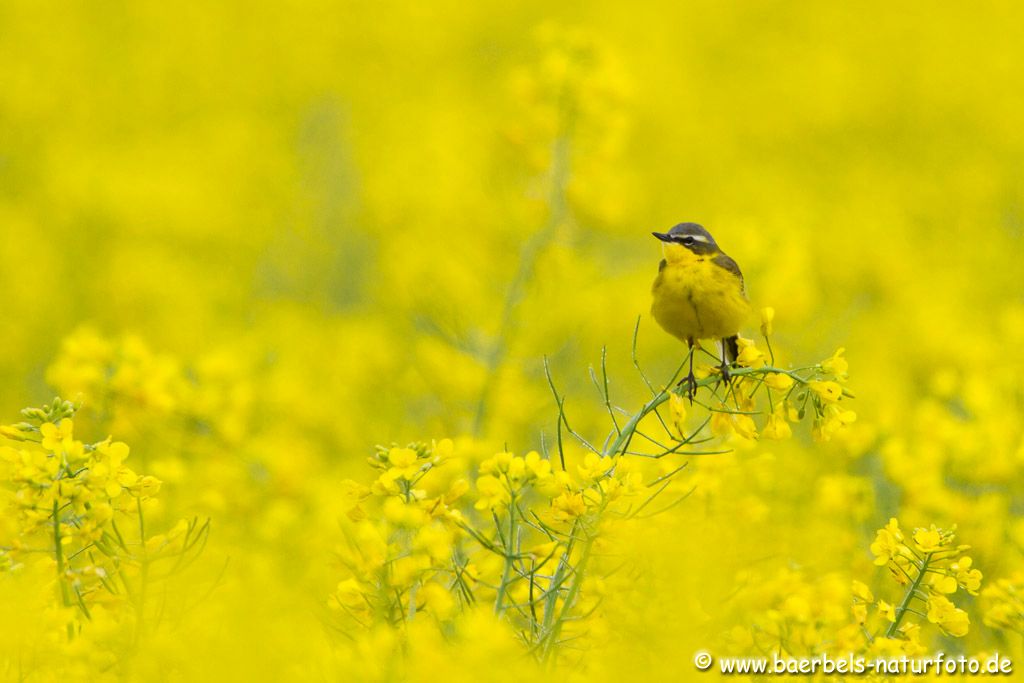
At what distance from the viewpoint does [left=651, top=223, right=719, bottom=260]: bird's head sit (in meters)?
3.71

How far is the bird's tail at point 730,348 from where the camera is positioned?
142 inches

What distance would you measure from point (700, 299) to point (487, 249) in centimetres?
338

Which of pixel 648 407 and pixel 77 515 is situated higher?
pixel 648 407

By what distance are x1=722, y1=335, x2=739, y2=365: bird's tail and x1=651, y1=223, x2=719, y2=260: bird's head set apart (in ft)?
0.89

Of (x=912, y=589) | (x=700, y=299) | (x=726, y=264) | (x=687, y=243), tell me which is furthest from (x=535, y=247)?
(x=912, y=589)

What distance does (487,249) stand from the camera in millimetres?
6754

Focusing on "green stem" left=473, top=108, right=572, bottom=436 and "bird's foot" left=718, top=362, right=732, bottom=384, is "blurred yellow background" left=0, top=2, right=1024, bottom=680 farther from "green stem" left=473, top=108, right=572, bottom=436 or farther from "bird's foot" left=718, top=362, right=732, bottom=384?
"bird's foot" left=718, top=362, right=732, bottom=384

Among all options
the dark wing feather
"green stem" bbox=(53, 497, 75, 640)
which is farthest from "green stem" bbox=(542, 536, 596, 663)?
the dark wing feather

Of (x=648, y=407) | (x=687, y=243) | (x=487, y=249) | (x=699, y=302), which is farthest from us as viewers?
(x=487, y=249)

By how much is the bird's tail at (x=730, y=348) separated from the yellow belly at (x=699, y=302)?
9cm

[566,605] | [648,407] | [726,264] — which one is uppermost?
[726,264]

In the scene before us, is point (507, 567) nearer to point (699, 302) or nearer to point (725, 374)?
point (725, 374)

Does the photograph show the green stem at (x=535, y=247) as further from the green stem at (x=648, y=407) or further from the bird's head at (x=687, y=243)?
the green stem at (x=648, y=407)

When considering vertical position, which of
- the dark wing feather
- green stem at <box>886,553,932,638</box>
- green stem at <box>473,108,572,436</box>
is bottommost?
green stem at <box>886,553,932,638</box>
